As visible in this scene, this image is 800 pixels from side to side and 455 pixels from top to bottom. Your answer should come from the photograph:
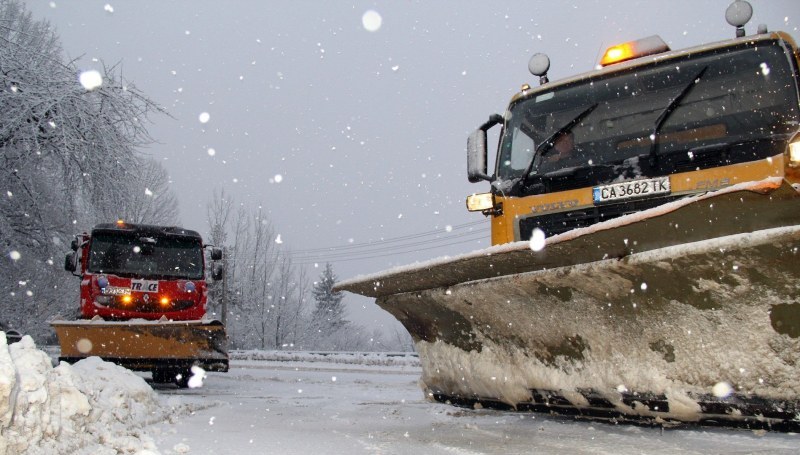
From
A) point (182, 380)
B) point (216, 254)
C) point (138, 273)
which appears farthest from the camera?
point (216, 254)

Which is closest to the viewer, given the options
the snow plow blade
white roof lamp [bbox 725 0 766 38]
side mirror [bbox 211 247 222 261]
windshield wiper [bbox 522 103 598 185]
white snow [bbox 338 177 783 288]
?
white snow [bbox 338 177 783 288]

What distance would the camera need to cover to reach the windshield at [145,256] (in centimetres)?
866

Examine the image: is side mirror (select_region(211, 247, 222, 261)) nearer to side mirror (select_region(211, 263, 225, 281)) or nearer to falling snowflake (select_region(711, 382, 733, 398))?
side mirror (select_region(211, 263, 225, 281))

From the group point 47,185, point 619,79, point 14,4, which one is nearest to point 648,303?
point 619,79

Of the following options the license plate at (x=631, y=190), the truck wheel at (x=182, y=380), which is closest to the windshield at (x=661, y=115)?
the license plate at (x=631, y=190)

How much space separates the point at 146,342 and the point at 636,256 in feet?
19.8

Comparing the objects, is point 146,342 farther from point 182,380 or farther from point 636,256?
point 636,256

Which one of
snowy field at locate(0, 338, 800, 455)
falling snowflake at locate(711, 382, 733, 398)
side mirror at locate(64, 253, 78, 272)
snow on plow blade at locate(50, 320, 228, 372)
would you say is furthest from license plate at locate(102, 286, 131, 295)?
falling snowflake at locate(711, 382, 733, 398)

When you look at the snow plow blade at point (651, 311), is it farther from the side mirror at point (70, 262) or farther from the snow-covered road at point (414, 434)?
the side mirror at point (70, 262)

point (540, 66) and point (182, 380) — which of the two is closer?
point (540, 66)

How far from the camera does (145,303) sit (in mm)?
8547

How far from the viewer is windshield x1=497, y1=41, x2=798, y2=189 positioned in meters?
4.04

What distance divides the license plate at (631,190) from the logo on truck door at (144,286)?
6485 mm

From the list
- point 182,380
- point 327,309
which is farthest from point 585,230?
point 327,309
